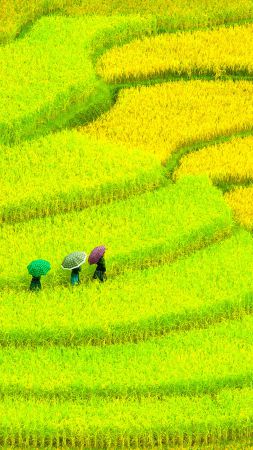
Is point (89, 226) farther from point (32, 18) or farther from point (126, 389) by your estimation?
point (32, 18)

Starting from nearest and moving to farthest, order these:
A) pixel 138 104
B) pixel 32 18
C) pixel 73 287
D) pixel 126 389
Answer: pixel 126 389, pixel 73 287, pixel 138 104, pixel 32 18

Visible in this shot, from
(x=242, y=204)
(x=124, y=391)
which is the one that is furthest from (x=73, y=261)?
(x=242, y=204)

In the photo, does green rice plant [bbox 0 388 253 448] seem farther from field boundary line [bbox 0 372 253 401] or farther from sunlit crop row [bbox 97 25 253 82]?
sunlit crop row [bbox 97 25 253 82]

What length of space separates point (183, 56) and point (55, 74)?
158 centimetres

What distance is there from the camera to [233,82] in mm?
17312

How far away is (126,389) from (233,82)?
6.33 meters

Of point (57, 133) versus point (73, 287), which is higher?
point (57, 133)

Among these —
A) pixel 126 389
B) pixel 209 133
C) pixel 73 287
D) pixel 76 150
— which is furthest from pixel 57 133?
pixel 126 389

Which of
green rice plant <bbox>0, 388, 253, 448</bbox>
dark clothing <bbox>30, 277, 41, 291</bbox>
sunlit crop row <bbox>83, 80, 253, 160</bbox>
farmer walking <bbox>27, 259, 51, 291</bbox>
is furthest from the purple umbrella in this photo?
sunlit crop row <bbox>83, 80, 253, 160</bbox>

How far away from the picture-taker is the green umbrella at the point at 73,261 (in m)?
12.9

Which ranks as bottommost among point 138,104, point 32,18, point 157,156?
point 157,156

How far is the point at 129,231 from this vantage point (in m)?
14.0

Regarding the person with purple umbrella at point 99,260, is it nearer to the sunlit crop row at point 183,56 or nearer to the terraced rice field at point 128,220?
the terraced rice field at point 128,220

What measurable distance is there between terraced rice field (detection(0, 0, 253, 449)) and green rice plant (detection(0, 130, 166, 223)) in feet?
0.06
